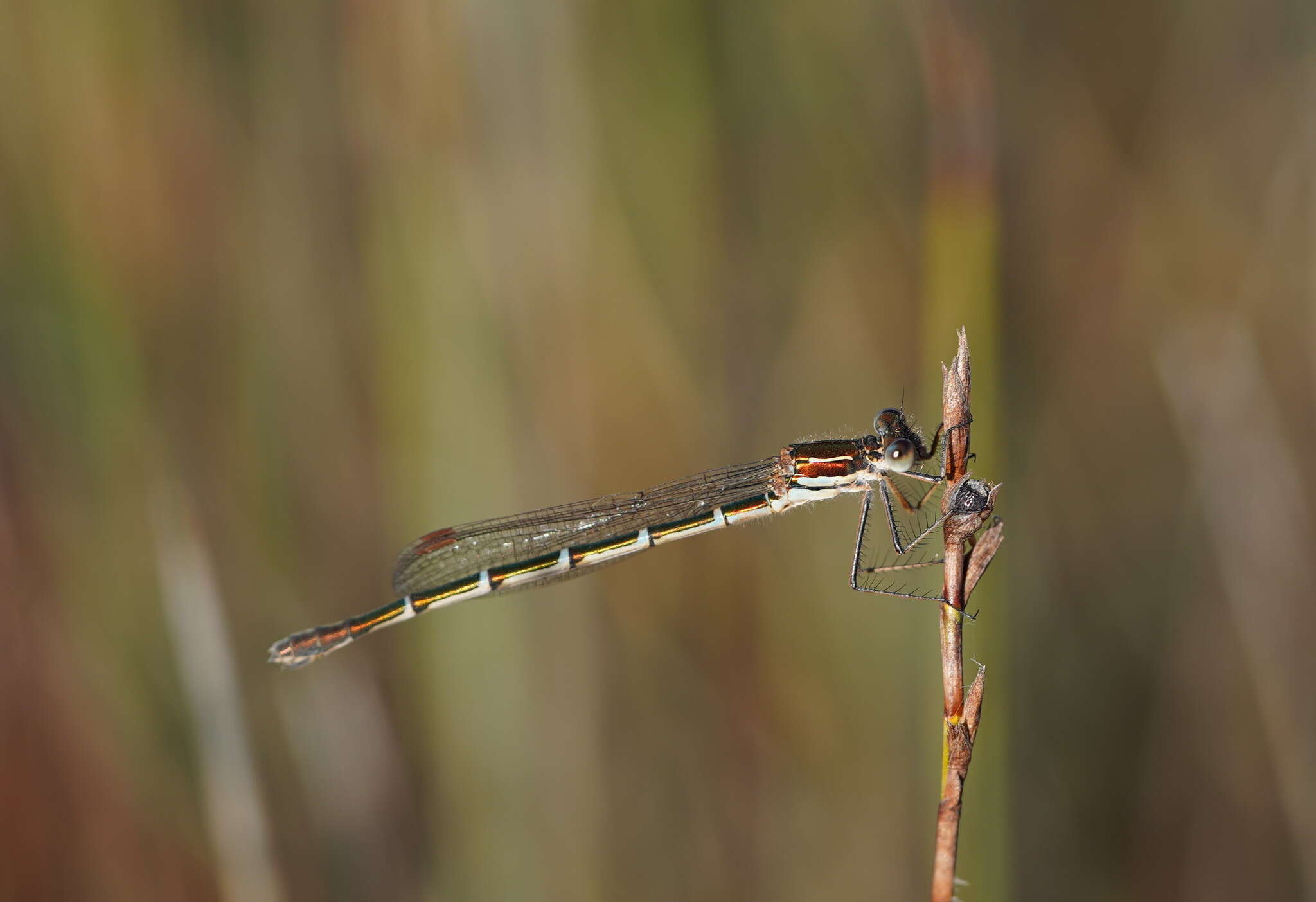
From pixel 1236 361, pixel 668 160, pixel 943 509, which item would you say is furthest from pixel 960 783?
pixel 668 160

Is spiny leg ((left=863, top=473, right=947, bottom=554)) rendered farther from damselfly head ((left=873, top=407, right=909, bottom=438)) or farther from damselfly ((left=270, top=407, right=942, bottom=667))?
damselfly head ((left=873, top=407, right=909, bottom=438))

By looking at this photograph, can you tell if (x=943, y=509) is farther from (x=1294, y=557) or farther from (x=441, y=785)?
(x=1294, y=557)

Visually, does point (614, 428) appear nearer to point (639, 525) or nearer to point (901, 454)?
point (639, 525)

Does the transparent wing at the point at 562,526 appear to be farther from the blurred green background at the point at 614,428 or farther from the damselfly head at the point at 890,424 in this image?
the damselfly head at the point at 890,424

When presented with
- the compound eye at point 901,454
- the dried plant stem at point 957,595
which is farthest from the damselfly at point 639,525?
the dried plant stem at point 957,595

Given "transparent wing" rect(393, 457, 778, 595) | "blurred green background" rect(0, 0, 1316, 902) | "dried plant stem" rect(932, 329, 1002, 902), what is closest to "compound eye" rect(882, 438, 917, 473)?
"blurred green background" rect(0, 0, 1316, 902)

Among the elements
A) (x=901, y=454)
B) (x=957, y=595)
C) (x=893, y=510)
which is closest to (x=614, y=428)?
(x=893, y=510)

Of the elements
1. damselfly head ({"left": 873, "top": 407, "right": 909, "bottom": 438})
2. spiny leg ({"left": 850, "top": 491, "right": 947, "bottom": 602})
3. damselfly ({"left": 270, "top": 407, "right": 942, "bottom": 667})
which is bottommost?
spiny leg ({"left": 850, "top": 491, "right": 947, "bottom": 602})
